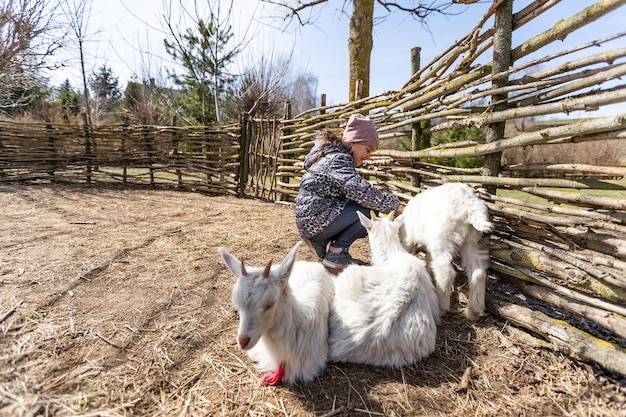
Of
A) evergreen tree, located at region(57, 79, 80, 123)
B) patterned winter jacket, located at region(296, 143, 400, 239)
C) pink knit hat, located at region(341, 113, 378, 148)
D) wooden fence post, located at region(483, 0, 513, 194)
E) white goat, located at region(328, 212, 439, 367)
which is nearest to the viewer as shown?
white goat, located at region(328, 212, 439, 367)

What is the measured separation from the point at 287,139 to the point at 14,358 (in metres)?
6.23

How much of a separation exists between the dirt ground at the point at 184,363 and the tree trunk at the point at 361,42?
5722 mm

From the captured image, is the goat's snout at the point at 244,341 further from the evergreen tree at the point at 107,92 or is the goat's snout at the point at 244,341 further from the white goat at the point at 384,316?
the evergreen tree at the point at 107,92

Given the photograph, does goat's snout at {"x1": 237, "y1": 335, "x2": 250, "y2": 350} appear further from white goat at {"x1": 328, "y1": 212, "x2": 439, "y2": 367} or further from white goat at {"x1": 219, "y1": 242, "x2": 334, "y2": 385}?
white goat at {"x1": 328, "y1": 212, "x2": 439, "y2": 367}

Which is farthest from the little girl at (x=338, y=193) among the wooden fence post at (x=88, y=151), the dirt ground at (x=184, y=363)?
the wooden fence post at (x=88, y=151)

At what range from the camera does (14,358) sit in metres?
1.93

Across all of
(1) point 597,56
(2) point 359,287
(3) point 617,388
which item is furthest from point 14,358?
(1) point 597,56

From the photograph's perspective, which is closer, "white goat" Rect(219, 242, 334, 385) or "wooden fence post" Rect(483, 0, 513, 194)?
"white goat" Rect(219, 242, 334, 385)

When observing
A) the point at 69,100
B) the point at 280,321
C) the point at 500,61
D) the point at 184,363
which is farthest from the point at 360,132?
the point at 69,100

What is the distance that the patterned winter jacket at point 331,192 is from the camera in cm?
306

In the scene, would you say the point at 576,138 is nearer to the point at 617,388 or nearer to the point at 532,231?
the point at 532,231

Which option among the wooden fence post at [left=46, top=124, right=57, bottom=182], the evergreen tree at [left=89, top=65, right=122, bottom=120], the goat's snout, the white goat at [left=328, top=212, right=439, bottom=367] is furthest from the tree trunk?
the evergreen tree at [left=89, top=65, right=122, bottom=120]

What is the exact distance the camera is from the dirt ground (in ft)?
5.71

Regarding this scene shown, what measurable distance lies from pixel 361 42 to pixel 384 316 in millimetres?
7119
